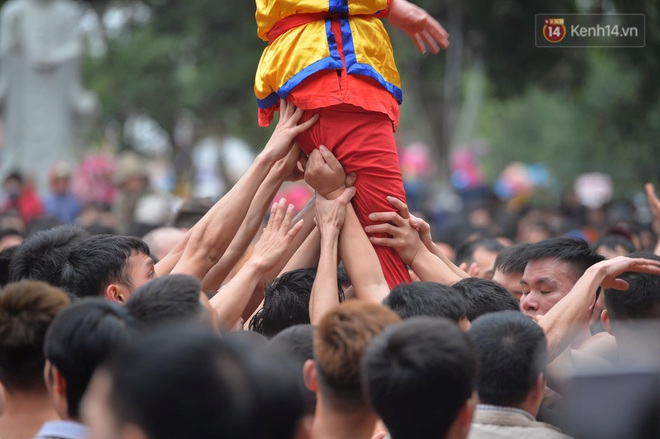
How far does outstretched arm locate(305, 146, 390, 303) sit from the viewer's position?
15.3 feet

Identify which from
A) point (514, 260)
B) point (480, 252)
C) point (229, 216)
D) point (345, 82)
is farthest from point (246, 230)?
point (480, 252)

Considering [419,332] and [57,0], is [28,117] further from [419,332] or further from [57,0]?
[419,332]

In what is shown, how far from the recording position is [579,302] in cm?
421

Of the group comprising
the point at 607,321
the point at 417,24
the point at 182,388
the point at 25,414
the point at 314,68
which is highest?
the point at 417,24

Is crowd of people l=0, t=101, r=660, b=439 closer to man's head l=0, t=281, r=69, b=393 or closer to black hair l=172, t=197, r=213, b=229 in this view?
man's head l=0, t=281, r=69, b=393

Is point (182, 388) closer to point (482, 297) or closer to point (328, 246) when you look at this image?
point (482, 297)

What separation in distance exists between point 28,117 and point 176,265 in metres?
10.2

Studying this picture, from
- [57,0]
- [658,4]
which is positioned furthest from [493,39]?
[57,0]

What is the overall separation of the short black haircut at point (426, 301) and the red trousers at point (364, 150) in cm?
87

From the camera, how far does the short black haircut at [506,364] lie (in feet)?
10.6

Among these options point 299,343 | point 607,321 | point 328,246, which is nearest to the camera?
point 299,343

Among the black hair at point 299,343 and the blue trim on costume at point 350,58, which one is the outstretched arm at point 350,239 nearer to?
the blue trim on costume at point 350,58

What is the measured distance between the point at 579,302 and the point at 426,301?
742mm

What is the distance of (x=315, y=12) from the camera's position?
458 centimetres
